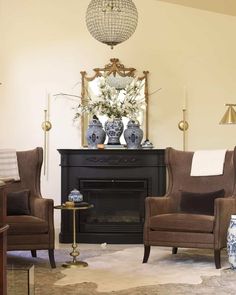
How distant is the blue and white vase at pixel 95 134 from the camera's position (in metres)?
6.29

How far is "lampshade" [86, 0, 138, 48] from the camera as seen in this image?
15.9ft

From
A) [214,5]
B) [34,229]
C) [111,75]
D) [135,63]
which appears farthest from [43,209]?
[214,5]

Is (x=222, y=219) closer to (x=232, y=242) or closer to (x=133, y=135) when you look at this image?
(x=232, y=242)

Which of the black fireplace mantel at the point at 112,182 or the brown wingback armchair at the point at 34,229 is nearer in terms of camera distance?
the brown wingback armchair at the point at 34,229

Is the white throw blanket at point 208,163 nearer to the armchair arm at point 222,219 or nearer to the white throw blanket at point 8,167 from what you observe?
the armchair arm at point 222,219

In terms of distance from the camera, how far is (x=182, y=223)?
15.8 feet

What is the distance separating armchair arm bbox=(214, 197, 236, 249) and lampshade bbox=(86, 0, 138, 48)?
1730 mm

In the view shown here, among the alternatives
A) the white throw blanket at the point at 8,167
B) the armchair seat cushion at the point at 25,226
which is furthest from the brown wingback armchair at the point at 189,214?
the white throw blanket at the point at 8,167

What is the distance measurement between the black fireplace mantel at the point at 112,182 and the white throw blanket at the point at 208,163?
0.75m

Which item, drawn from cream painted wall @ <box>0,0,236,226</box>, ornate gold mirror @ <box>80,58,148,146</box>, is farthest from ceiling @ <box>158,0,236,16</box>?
ornate gold mirror @ <box>80,58,148,146</box>

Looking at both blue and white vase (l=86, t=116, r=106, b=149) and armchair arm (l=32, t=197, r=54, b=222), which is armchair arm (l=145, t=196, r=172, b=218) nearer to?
armchair arm (l=32, t=197, r=54, b=222)

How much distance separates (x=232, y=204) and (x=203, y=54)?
7.98 ft

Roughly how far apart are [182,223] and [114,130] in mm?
1827

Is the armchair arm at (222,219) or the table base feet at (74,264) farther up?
the armchair arm at (222,219)
